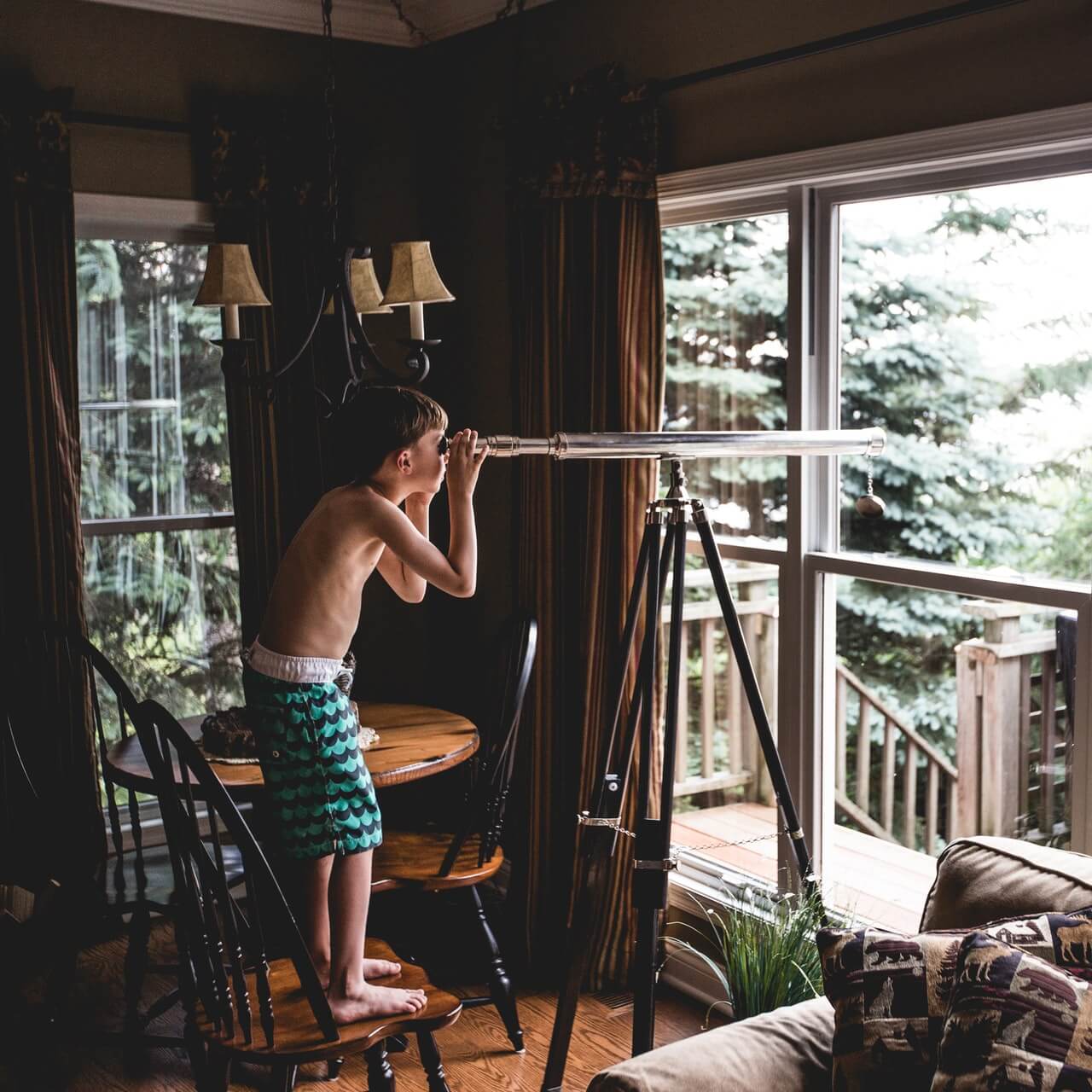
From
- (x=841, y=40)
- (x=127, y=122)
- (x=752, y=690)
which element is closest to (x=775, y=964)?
(x=752, y=690)

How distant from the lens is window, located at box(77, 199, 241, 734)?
12.1 ft

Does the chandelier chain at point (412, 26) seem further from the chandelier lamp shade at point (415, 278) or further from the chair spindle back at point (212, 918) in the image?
the chair spindle back at point (212, 918)

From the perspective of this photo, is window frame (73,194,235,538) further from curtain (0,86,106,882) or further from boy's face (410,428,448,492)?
boy's face (410,428,448,492)

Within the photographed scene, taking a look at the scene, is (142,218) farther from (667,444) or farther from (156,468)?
(667,444)

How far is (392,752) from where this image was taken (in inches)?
117

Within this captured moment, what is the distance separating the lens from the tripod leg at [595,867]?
238cm

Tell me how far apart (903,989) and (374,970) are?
44.0 inches

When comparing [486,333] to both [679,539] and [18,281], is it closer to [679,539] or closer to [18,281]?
[18,281]

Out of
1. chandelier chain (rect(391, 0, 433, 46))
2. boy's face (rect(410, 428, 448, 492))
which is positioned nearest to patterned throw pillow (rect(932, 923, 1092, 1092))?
boy's face (rect(410, 428, 448, 492))

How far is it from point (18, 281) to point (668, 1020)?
2.58m

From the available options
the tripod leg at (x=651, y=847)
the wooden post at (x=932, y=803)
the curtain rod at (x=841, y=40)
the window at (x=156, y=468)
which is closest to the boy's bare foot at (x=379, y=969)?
the tripod leg at (x=651, y=847)

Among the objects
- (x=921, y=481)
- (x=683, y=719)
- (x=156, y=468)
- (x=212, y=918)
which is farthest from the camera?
(x=156, y=468)

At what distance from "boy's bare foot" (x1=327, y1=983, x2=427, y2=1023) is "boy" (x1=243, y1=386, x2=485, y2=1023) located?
0.10m

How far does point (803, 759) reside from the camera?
3.01m
